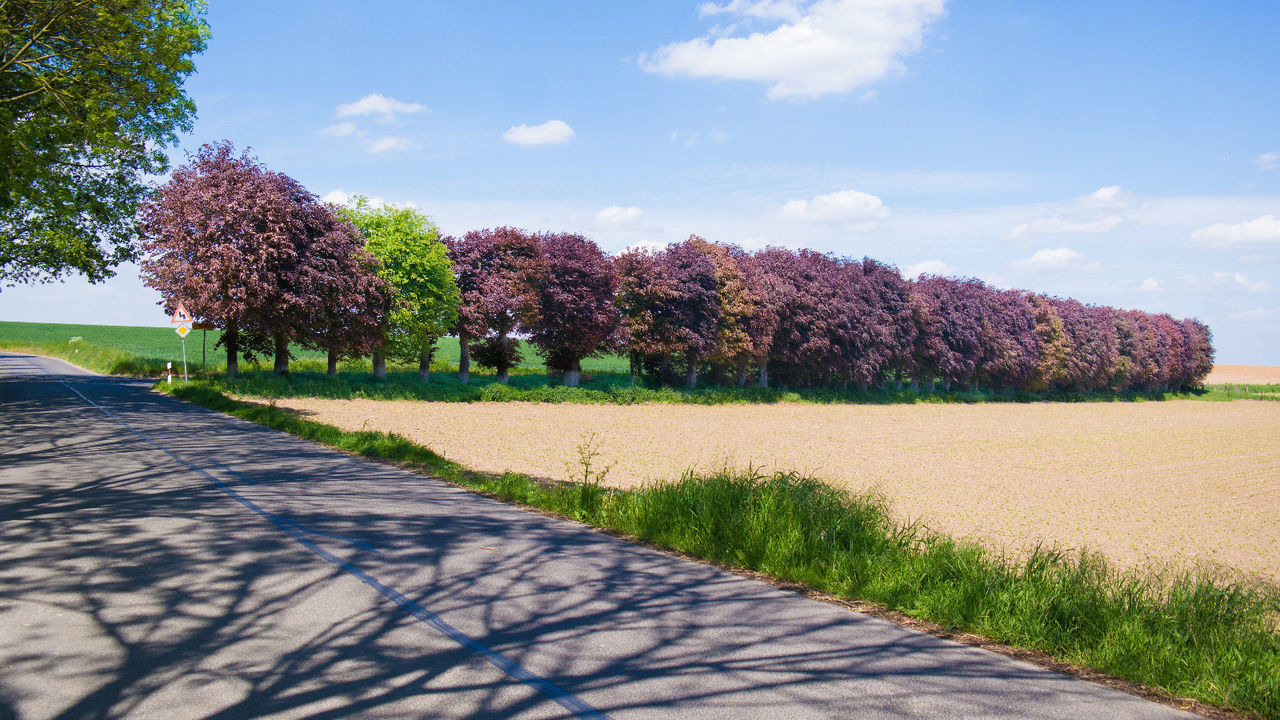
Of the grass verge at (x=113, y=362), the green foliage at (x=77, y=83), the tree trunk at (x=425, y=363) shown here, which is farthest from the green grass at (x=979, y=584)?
the grass verge at (x=113, y=362)

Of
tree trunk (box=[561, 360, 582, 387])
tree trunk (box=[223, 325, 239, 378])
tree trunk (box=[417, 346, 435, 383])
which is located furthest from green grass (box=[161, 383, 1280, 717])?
tree trunk (box=[561, 360, 582, 387])

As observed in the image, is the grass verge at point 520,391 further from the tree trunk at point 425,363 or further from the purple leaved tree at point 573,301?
the purple leaved tree at point 573,301

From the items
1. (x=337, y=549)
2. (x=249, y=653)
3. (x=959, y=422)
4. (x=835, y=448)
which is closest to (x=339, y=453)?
(x=337, y=549)

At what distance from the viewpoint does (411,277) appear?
1528 inches

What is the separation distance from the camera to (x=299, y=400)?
97.8 feet

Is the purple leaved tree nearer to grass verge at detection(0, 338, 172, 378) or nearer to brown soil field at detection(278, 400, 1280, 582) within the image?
brown soil field at detection(278, 400, 1280, 582)

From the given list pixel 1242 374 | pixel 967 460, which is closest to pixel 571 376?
pixel 967 460

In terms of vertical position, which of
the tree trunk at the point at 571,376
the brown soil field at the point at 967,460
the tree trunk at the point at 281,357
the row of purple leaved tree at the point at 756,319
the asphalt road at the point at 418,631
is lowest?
the brown soil field at the point at 967,460

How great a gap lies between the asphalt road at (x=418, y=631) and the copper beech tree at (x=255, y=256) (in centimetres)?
2238

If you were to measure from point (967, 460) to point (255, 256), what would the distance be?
87.8 ft

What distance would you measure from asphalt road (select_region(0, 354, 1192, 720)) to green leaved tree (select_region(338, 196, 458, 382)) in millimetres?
29990

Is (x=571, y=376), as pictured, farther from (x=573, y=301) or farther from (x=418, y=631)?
(x=418, y=631)

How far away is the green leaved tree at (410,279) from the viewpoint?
3834cm

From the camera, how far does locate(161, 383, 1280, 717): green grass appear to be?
481 centimetres
